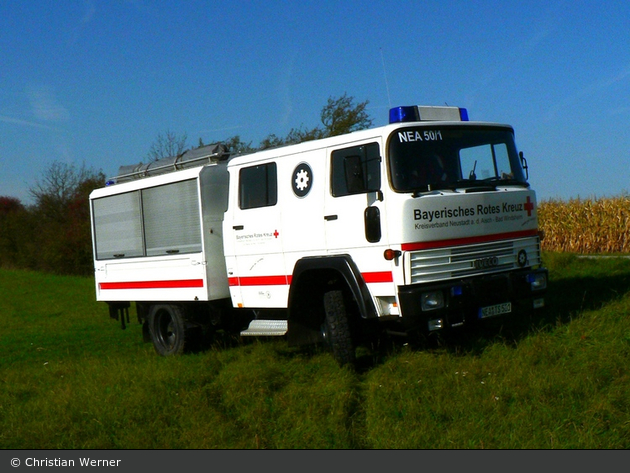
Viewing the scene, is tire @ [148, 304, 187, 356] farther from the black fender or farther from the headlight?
the headlight

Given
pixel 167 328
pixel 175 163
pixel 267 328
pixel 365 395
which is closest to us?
pixel 365 395

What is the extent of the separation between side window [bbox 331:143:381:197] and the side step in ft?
6.52

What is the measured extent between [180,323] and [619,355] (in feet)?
20.2

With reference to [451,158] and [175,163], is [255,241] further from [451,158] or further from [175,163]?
[451,158]

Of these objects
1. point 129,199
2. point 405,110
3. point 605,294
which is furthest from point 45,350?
point 605,294

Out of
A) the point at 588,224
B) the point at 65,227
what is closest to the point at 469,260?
the point at 588,224

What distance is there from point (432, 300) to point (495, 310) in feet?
3.42

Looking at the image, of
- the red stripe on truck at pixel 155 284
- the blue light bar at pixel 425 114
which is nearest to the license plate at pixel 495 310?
the blue light bar at pixel 425 114

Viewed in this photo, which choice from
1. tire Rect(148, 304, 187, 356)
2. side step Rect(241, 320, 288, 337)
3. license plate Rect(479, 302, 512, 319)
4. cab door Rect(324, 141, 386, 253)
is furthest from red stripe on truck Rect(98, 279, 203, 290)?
license plate Rect(479, 302, 512, 319)

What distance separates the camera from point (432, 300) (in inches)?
301

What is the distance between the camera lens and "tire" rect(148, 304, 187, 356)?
10.8 meters

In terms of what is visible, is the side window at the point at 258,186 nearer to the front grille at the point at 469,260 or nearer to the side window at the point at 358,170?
the side window at the point at 358,170

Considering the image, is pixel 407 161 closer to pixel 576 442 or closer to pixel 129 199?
pixel 576 442

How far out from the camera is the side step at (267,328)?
915 cm
